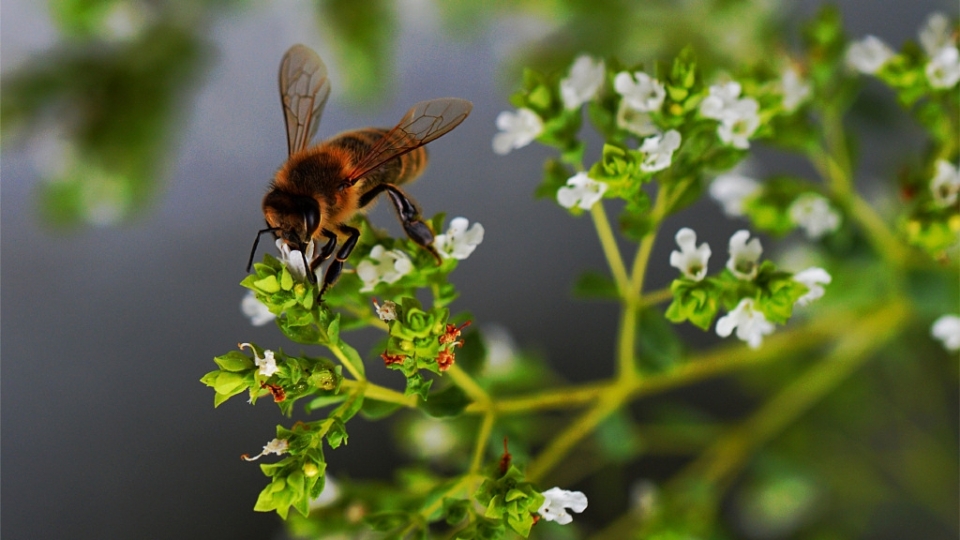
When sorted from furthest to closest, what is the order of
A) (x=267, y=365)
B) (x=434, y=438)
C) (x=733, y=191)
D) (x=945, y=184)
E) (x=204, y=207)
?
(x=204, y=207)
(x=434, y=438)
(x=733, y=191)
(x=945, y=184)
(x=267, y=365)

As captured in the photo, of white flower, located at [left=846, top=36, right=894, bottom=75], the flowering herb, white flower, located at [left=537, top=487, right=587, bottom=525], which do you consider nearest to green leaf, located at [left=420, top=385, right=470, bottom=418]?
the flowering herb

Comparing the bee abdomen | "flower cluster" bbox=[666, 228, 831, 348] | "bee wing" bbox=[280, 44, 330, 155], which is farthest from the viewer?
"bee wing" bbox=[280, 44, 330, 155]

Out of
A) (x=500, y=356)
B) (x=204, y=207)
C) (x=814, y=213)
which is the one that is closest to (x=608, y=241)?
(x=814, y=213)

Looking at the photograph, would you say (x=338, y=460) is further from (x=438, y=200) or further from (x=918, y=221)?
(x=918, y=221)

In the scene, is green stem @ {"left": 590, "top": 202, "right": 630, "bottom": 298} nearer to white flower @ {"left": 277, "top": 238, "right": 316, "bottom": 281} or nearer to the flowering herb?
the flowering herb

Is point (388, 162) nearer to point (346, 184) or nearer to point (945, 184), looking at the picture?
point (346, 184)

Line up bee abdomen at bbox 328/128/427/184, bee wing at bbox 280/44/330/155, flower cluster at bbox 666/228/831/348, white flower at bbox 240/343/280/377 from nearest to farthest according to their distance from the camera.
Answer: white flower at bbox 240/343/280/377 < flower cluster at bbox 666/228/831/348 < bee abdomen at bbox 328/128/427/184 < bee wing at bbox 280/44/330/155

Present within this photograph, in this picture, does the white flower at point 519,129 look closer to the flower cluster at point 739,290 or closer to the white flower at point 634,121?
the white flower at point 634,121

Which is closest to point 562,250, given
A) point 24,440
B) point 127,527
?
point 127,527
